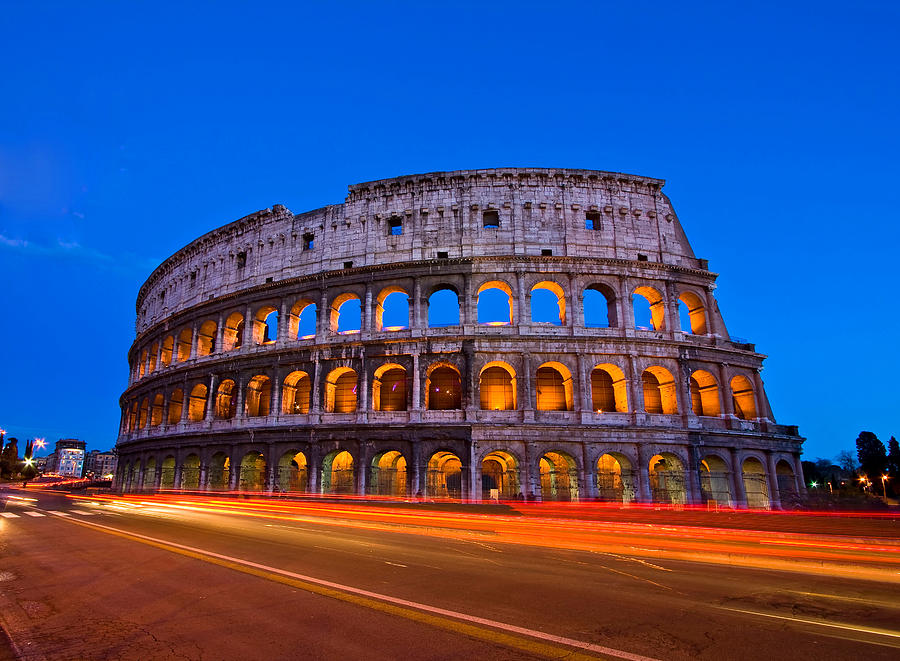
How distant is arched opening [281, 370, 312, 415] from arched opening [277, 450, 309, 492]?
259cm

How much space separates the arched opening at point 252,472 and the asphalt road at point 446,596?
15.9 m

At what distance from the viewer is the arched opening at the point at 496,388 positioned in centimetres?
2725

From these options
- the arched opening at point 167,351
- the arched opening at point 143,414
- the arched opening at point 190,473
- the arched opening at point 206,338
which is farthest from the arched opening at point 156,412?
the arched opening at point 190,473

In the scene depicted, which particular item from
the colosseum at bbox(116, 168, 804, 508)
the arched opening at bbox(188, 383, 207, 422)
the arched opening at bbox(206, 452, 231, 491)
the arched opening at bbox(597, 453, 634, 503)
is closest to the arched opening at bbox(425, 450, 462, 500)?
the colosseum at bbox(116, 168, 804, 508)

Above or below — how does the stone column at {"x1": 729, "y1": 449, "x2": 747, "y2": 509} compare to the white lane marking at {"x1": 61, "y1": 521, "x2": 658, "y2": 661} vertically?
above

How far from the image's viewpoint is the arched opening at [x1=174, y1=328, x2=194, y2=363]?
3703 centimetres

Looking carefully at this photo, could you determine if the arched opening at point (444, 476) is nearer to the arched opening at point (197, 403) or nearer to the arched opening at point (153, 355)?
the arched opening at point (197, 403)

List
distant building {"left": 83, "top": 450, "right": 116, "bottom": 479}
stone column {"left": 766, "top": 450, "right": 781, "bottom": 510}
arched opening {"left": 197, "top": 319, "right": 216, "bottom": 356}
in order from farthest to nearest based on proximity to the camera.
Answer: distant building {"left": 83, "top": 450, "right": 116, "bottom": 479}, arched opening {"left": 197, "top": 319, "right": 216, "bottom": 356}, stone column {"left": 766, "top": 450, "right": 781, "bottom": 510}

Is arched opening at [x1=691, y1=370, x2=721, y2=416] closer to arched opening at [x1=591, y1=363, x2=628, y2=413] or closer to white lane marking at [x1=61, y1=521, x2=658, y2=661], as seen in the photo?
arched opening at [x1=591, y1=363, x2=628, y2=413]

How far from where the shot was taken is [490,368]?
27.7m

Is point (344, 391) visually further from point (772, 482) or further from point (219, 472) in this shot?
point (772, 482)

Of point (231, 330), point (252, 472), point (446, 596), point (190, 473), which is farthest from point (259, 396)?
point (446, 596)

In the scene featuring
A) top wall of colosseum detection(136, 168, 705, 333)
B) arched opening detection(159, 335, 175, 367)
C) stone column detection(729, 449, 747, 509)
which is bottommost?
stone column detection(729, 449, 747, 509)

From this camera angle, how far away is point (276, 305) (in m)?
31.5
